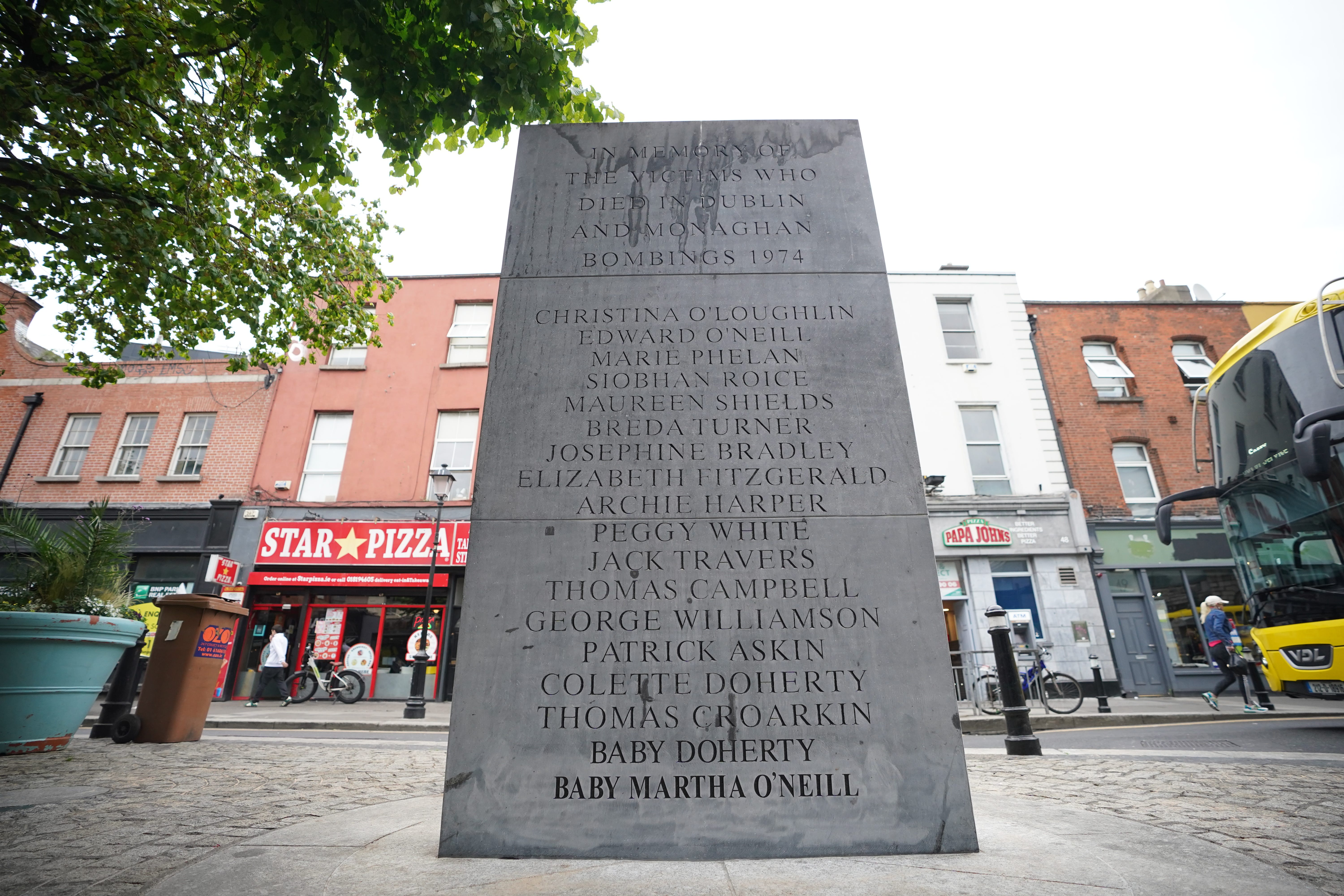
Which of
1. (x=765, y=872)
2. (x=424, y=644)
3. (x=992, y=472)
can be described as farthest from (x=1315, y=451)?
(x=424, y=644)

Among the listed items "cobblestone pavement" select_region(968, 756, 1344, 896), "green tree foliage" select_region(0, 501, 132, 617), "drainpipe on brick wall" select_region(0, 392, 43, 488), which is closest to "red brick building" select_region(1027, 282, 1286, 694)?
"cobblestone pavement" select_region(968, 756, 1344, 896)

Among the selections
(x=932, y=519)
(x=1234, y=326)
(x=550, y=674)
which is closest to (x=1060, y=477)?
(x=932, y=519)

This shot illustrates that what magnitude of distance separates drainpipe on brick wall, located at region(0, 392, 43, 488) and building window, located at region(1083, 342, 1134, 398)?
106 ft

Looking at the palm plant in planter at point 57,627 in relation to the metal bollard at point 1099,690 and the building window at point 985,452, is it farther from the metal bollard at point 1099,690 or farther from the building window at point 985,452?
the building window at point 985,452

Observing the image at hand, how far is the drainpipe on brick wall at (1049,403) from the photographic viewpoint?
18.4 meters

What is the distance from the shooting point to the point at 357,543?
1758 cm

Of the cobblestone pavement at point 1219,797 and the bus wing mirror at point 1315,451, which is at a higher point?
the bus wing mirror at point 1315,451

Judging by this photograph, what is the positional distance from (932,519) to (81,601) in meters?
17.1

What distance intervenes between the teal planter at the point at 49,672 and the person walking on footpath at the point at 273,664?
10.0 meters

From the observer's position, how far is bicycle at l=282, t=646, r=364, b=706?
15.6 m

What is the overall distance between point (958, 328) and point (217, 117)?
1892cm

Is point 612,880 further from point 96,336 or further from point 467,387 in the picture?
point 467,387

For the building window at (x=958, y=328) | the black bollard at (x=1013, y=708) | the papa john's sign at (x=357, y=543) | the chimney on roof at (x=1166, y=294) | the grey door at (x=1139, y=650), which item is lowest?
the black bollard at (x=1013, y=708)

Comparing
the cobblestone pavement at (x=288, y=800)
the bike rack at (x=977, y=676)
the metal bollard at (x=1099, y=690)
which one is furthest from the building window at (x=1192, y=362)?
the cobblestone pavement at (x=288, y=800)
